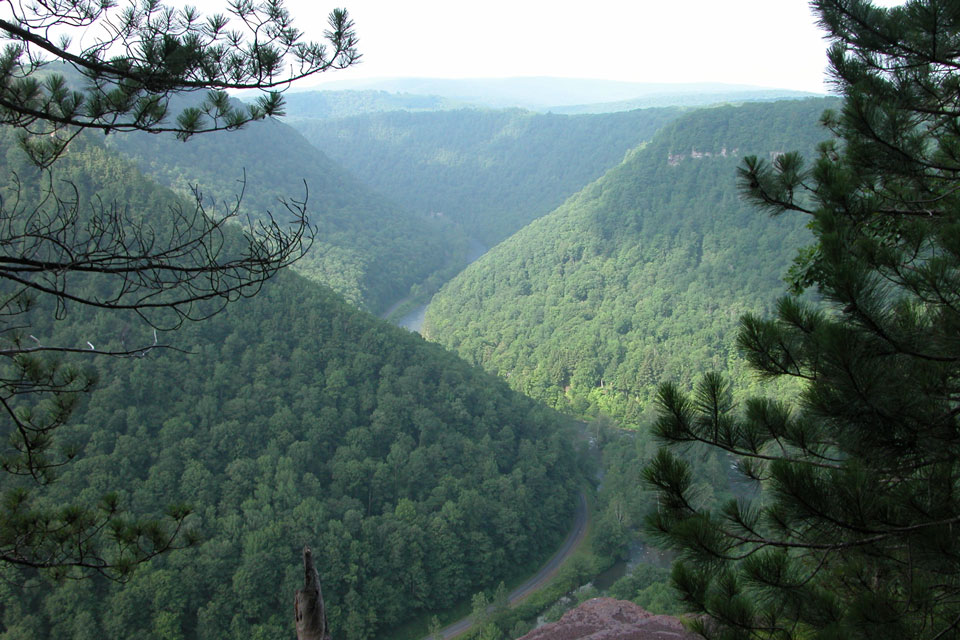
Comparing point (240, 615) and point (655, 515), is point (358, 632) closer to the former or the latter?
point (240, 615)

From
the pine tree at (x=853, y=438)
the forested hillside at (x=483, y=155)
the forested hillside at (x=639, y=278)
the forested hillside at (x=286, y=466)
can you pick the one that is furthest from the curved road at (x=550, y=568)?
the forested hillside at (x=483, y=155)

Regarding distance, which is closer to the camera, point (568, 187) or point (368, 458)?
point (368, 458)

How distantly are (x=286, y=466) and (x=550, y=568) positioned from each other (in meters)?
11.1

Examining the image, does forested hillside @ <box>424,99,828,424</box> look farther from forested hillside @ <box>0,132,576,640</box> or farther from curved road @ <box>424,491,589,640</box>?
forested hillside @ <box>0,132,576,640</box>

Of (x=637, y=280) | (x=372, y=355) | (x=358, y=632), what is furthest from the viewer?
(x=637, y=280)

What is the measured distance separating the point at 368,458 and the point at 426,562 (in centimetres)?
463

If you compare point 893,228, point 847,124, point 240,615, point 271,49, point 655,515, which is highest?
point 271,49

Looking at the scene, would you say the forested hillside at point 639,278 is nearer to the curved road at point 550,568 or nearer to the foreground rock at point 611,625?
the curved road at point 550,568

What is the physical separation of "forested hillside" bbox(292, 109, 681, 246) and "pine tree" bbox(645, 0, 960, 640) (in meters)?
81.2

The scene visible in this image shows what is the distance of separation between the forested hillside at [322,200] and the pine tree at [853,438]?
1833 inches

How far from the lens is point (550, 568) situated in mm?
24109

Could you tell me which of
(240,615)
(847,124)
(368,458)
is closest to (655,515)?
(847,124)

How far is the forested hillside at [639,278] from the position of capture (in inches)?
1598

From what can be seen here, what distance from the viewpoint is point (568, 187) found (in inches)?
3816
